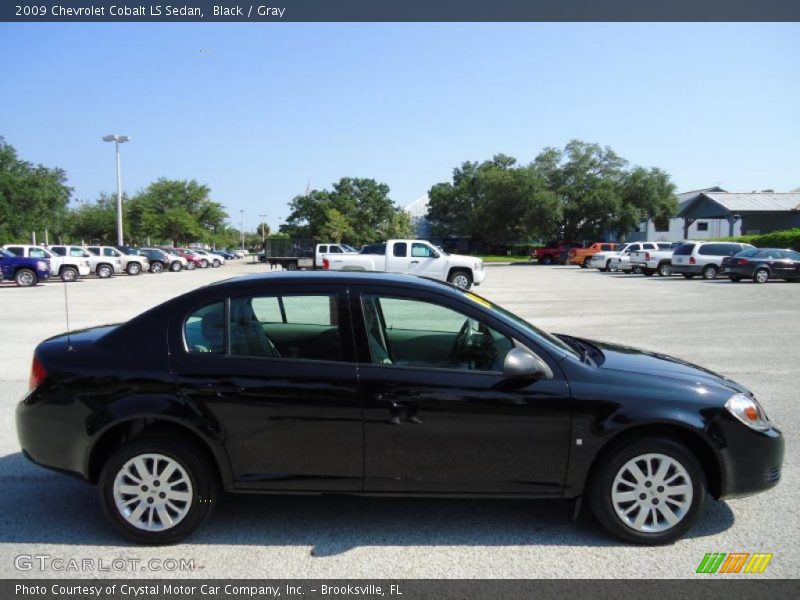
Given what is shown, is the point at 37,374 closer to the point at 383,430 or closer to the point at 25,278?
the point at 383,430

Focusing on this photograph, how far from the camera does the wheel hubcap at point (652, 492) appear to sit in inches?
133

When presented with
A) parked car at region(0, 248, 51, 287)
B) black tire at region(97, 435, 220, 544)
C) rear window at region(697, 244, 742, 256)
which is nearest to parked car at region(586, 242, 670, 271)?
rear window at region(697, 244, 742, 256)

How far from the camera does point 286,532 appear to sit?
3.59 m

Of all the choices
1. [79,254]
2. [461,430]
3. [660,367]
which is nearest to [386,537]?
[461,430]

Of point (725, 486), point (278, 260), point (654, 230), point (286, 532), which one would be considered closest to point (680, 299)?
point (725, 486)

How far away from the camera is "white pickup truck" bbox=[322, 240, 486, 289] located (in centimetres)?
2134

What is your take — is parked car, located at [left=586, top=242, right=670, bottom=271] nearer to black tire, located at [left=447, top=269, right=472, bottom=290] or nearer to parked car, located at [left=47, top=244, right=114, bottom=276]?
black tire, located at [left=447, top=269, right=472, bottom=290]

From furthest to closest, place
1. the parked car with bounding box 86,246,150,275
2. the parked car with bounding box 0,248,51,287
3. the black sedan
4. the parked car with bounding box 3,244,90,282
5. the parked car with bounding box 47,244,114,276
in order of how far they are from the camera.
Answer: the parked car with bounding box 86,246,150,275
the parked car with bounding box 47,244,114,276
the parked car with bounding box 3,244,90,282
the black sedan
the parked car with bounding box 0,248,51,287

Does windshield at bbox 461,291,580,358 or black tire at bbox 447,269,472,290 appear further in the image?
black tire at bbox 447,269,472,290

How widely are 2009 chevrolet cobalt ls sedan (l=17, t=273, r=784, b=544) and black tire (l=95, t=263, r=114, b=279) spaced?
31.8 m

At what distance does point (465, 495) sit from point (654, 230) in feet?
211

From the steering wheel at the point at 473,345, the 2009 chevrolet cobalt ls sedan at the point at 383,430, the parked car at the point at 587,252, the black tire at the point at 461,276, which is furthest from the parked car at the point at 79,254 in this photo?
the parked car at the point at 587,252

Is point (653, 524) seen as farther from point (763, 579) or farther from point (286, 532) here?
point (286, 532)

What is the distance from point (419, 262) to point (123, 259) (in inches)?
857
